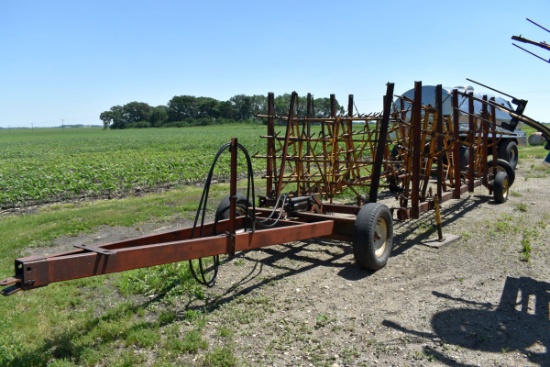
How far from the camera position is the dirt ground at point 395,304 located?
13.0 ft

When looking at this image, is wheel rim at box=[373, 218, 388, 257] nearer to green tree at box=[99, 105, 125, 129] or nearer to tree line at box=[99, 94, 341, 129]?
tree line at box=[99, 94, 341, 129]

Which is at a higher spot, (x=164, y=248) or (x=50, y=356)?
(x=164, y=248)

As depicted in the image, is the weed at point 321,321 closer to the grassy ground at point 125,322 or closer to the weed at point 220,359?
the grassy ground at point 125,322

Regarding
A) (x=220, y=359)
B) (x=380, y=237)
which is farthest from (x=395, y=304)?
(x=220, y=359)

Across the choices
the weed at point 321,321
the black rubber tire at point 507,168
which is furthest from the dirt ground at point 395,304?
the black rubber tire at point 507,168

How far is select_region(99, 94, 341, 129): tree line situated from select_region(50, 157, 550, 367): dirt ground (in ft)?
315

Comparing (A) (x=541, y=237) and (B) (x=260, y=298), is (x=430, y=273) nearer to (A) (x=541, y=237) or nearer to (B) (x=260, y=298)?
(B) (x=260, y=298)

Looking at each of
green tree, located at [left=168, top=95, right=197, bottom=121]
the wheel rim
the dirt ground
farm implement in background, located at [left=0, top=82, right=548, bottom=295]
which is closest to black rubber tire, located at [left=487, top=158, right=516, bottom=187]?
farm implement in background, located at [left=0, top=82, right=548, bottom=295]

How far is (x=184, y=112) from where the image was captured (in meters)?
115

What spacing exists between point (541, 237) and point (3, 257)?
858cm

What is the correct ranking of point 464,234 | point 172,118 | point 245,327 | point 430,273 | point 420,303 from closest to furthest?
1. point 245,327
2. point 420,303
3. point 430,273
4. point 464,234
5. point 172,118

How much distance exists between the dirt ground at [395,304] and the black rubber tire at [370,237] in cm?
19

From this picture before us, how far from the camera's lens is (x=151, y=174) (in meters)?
16.3

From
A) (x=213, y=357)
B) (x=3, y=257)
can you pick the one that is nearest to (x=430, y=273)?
(x=213, y=357)
